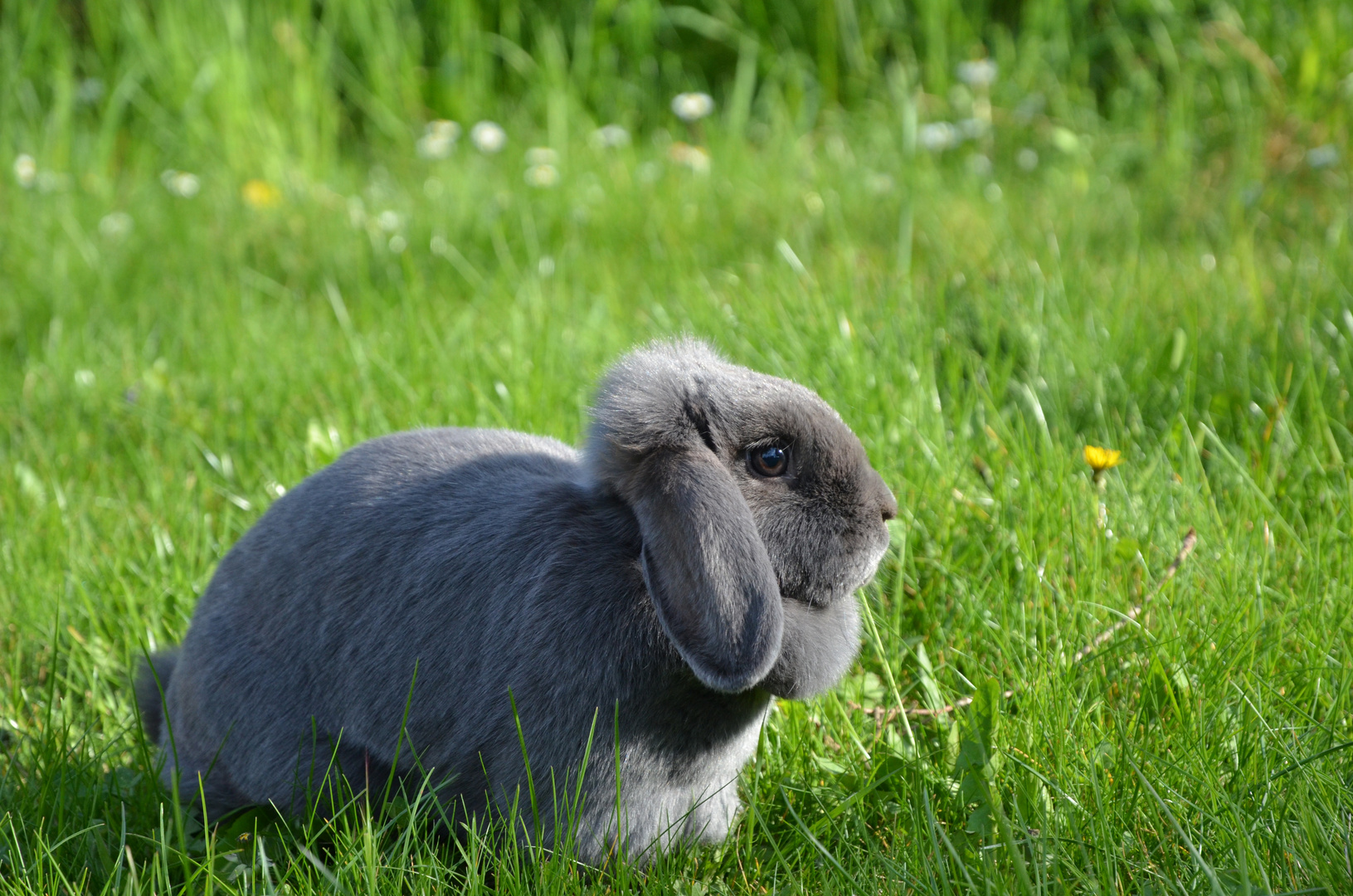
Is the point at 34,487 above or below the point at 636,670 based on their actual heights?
below

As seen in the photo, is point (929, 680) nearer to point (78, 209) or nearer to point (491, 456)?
point (491, 456)

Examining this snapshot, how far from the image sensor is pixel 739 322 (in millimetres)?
3770

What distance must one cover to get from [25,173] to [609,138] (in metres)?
2.85

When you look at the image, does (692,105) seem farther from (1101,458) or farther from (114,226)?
(1101,458)

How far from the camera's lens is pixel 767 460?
2.13m

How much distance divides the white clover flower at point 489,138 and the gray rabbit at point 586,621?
13.5 feet

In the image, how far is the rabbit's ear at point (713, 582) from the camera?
73.2 inches

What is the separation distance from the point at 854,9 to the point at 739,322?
3.68 metres

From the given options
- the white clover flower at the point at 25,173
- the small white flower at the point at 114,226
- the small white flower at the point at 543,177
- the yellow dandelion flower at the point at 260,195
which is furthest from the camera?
the white clover flower at the point at 25,173

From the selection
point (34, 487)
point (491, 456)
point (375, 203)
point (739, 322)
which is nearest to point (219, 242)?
point (375, 203)

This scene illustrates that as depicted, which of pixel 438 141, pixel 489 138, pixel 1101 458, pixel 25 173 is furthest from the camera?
pixel 438 141

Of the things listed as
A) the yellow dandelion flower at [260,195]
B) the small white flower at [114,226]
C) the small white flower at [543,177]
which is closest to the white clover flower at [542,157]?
the small white flower at [543,177]

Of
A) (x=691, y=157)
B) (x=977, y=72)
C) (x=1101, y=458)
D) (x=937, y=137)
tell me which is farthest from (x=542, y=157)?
(x=1101, y=458)

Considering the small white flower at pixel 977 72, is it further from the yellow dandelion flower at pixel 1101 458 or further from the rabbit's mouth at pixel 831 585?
the rabbit's mouth at pixel 831 585
